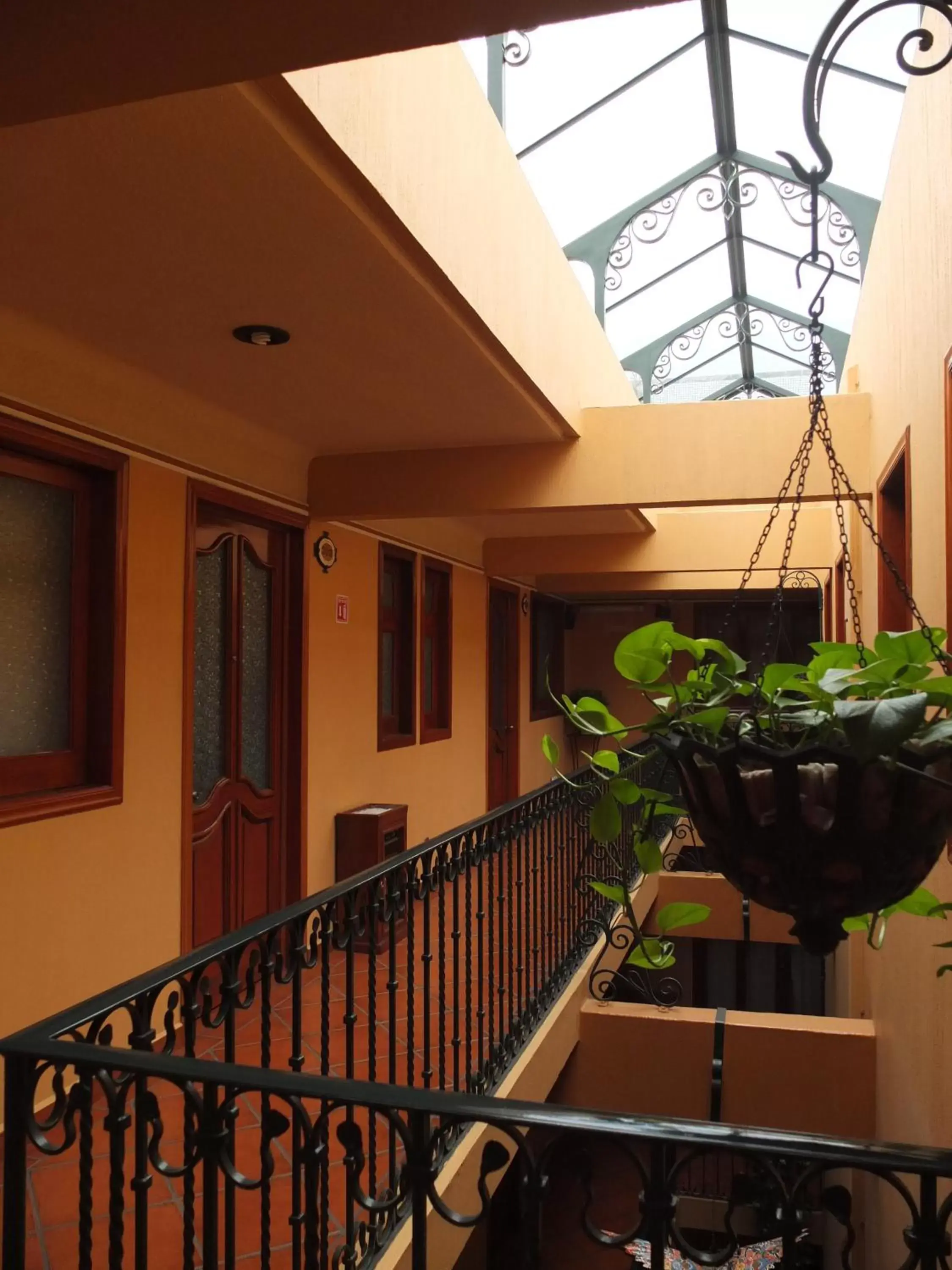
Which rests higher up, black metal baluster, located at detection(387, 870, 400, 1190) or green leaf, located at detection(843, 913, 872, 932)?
A: green leaf, located at detection(843, 913, 872, 932)

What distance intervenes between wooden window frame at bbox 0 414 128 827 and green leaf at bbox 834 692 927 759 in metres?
2.86

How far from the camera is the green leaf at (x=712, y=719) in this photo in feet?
4.00

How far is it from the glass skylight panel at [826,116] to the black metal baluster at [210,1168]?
3.98m

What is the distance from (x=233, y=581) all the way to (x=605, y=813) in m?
3.27

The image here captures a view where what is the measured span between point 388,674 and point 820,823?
17.3 feet

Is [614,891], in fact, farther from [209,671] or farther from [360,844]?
[360,844]

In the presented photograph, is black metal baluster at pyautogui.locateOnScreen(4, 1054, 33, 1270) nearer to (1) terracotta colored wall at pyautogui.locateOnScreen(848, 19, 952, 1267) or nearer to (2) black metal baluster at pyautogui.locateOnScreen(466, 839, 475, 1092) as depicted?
(2) black metal baluster at pyautogui.locateOnScreen(466, 839, 475, 1092)

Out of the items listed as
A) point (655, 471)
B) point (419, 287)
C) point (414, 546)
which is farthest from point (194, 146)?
point (414, 546)

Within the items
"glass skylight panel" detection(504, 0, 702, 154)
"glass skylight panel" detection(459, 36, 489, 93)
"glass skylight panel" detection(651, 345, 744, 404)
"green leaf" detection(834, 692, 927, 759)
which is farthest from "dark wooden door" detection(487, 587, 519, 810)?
"green leaf" detection(834, 692, 927, 759)

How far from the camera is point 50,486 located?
335 centimetres

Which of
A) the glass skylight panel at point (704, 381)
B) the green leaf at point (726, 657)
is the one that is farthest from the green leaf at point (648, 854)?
the glass skylight panel at point (704, 381)

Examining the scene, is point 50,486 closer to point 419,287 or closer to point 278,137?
point 419,287

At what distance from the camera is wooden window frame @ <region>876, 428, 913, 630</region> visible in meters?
3.37

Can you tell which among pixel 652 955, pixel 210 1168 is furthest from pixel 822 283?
pixel 210 1168
